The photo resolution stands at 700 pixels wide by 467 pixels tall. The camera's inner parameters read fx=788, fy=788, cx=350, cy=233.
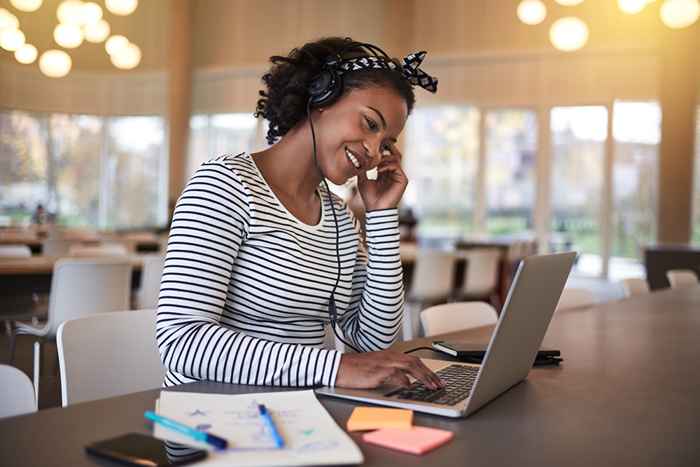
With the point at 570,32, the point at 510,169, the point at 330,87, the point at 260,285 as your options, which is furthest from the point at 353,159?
the point at 510,169

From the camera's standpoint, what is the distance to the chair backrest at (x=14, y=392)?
1165mm

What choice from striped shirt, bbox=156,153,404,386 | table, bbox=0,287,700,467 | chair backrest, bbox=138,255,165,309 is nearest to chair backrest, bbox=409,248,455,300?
chair backrest, bbox=138,255,165,309

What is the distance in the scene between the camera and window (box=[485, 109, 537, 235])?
9.62 meters

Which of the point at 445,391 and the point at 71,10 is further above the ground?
the point at 71,10

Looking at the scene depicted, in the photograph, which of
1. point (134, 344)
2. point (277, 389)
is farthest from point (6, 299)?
point (277, 389)

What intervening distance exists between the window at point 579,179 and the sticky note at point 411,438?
8665 mm

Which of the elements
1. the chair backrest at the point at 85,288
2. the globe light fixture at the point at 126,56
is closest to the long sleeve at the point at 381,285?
the chair backrest at the point at 85,288

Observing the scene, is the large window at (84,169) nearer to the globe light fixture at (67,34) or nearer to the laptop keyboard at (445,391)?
the globe light fixture at (67,34)

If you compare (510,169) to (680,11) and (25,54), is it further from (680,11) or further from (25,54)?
(25,54)

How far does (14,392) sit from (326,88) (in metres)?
0.75

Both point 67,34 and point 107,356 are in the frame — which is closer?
point 107,356

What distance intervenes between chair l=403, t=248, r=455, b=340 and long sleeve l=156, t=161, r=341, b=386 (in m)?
3.87

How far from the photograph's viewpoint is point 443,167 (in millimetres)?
10211

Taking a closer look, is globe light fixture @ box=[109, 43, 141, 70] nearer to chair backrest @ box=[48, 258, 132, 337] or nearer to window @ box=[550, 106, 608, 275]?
window @ box=[550, 106, 608, 275]
